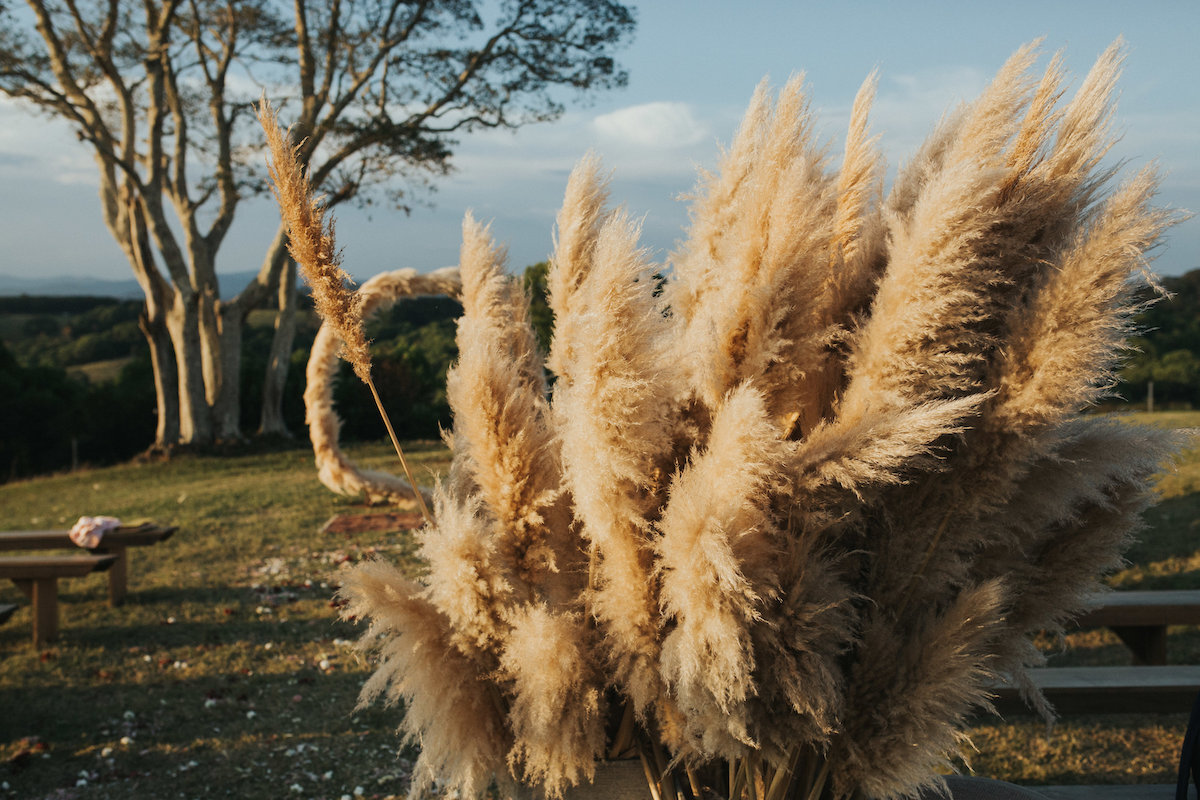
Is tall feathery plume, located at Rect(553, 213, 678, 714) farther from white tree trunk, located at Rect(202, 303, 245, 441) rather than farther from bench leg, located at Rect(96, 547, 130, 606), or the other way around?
white tree trunk, located at Rect(202, 303, 245, 441)

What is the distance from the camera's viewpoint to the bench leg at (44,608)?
16.1ft

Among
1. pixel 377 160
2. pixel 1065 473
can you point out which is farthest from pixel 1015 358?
pixel 377 160

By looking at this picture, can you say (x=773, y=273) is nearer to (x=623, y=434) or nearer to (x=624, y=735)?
(x=623, y=434)

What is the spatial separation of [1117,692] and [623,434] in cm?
281

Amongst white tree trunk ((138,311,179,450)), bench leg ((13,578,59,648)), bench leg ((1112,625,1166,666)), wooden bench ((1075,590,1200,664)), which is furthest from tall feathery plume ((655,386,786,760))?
white tree trunk ((138,311,179,450))

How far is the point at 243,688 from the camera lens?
4219 mm

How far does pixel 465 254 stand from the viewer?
3.20 feet

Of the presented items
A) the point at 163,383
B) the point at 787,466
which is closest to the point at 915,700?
the point at 787,466

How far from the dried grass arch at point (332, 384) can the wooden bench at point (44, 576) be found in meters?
1.56

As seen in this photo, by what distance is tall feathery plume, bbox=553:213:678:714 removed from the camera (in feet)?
2.32

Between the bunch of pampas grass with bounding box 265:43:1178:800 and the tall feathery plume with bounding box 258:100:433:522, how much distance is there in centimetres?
2

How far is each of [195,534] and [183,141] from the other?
8.11 m

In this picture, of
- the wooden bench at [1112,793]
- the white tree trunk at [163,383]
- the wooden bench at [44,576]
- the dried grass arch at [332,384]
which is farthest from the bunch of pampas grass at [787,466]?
the white tree trunk at [163,383]

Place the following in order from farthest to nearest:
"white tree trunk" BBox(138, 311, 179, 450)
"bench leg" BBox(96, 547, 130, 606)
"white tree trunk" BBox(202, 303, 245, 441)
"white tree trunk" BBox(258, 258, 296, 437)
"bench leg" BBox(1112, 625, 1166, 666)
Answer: "white tree trunk" BBox(258, 258, 296, 437) < "white tree trunk" BBox(202, 303, 245, 441) < "white tree trunk" BBox(138, 311, 179, 450) < "bench leg" BBox(96, 547, 130, 606) < "bench leg" BBox(1112, 625, 1166, 666)
